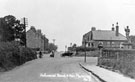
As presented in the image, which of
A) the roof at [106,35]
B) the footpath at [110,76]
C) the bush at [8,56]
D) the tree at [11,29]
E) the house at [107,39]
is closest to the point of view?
the footpath at [110,76]

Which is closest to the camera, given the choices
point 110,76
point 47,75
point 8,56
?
point 110,76

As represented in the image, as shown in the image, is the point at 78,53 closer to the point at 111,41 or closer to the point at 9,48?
the point at 111,41

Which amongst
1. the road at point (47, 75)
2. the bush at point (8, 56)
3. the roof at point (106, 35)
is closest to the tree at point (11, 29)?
the roof at point (106, 35)

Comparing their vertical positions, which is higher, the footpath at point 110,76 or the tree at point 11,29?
the tree at point 11,29

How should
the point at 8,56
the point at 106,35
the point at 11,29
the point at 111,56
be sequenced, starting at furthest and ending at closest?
the point at 106,35 → the point at 11,29 → the point at 8,56 → the point at 111,56

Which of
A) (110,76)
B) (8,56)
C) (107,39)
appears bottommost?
(110,76)

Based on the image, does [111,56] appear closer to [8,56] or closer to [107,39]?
[8,56]

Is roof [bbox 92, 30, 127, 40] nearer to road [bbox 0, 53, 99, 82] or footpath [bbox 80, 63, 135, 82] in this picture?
road [bbox 0, 53, 99, 82]

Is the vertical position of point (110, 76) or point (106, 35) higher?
point (106, 35)

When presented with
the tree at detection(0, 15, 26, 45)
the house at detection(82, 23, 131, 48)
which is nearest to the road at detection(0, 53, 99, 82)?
the tree at detection(0, 15, 26, 45)

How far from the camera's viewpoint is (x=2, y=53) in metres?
30.6

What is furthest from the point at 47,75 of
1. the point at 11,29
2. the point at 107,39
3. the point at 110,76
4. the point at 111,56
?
the point at 107,39

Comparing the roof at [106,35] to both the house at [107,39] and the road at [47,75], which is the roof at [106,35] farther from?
the road at [47,75]

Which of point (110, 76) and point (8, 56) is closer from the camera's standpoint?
point (110, 76)
